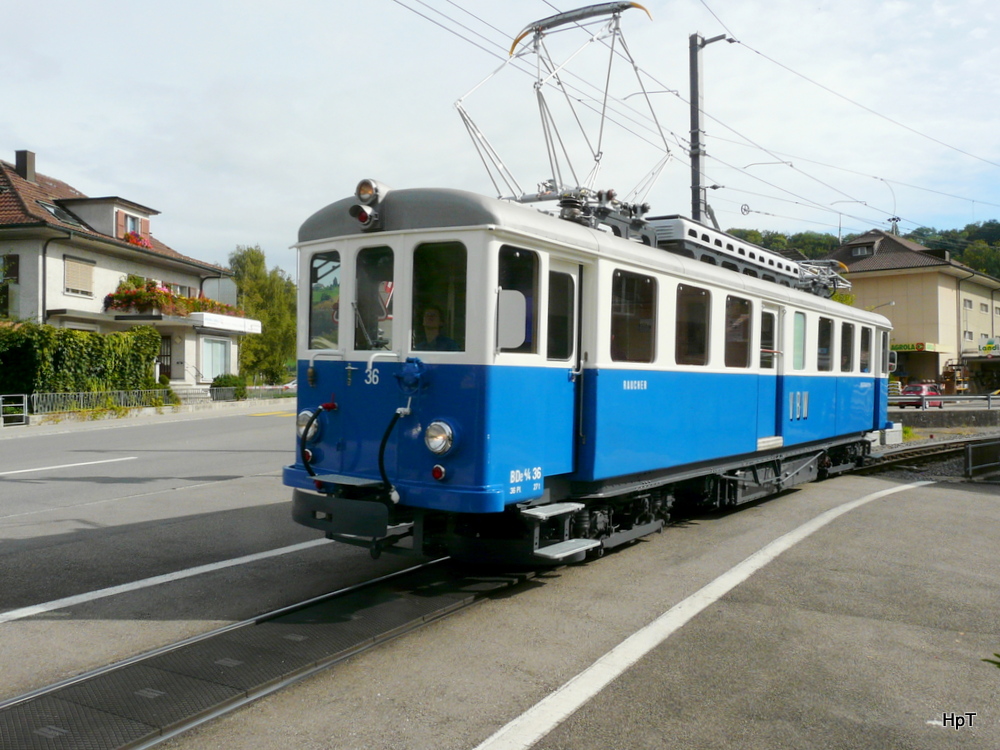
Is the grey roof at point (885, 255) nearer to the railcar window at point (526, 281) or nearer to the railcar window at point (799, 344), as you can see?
the railcar window at point (799, 344)

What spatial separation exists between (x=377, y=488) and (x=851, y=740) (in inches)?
136

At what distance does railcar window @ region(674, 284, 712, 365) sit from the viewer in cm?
793

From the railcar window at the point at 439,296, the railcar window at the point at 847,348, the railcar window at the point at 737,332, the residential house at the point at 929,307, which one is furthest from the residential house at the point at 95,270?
the residential house at the point at 929,307

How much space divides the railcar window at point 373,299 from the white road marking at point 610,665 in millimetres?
2700

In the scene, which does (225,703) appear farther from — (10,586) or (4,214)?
(4,214)

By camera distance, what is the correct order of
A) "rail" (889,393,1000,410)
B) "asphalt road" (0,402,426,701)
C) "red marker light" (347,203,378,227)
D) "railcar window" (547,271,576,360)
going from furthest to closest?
1. "rail" (889,393,1000,410)
2. "railcar window" (547,271,576,360)
3. "red marker light" (347,203,378,227)
4. "asphalt road" (0,402,426,701)

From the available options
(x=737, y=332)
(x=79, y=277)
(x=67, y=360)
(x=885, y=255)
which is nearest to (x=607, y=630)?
(x=737, y=332)

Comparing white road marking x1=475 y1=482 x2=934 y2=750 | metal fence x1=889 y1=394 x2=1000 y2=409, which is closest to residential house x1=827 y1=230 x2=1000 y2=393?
metal fence x1=889 y1=394 x2=1000 y2=409

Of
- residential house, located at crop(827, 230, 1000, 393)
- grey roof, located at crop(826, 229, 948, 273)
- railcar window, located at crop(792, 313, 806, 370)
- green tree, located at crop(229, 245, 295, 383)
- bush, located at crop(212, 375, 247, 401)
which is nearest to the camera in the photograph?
railcar window, located at crop(792, 313, 806, 370)

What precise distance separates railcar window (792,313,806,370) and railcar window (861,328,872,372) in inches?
124

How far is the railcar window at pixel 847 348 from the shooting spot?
1276 cm

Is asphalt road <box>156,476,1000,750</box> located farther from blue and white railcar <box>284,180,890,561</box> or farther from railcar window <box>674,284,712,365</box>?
railcar window <box>674,284,712,365</box>

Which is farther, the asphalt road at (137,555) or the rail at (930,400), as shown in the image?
the rail at (930,400)

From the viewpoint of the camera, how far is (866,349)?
45.7 feet
